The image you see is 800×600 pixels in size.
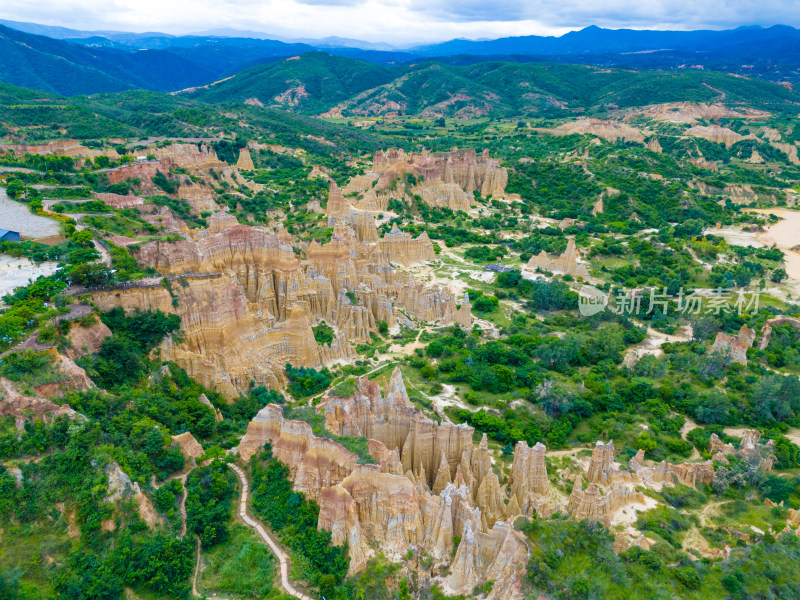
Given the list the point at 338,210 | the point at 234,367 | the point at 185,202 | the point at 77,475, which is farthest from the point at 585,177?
the point at 77,475

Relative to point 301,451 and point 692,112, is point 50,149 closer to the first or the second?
point 301,451

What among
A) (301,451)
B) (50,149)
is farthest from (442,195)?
(301,451)

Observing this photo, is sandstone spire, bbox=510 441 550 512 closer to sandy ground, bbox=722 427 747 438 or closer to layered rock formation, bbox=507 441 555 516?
layered rock formation, bbox=507 441 555 516

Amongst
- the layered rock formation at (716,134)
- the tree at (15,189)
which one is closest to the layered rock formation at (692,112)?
the layered rock formation at (716,134)

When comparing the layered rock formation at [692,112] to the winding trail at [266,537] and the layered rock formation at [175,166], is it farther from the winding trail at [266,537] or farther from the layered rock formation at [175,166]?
the winding trail at [266,537]

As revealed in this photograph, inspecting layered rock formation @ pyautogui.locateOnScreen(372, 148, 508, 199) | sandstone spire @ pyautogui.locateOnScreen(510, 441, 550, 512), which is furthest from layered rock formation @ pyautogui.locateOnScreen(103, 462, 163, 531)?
layered rock formation @ pyautogui.locateOnScreen(372, 148, 508, 199)

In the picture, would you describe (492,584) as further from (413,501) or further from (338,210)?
(338,210)
